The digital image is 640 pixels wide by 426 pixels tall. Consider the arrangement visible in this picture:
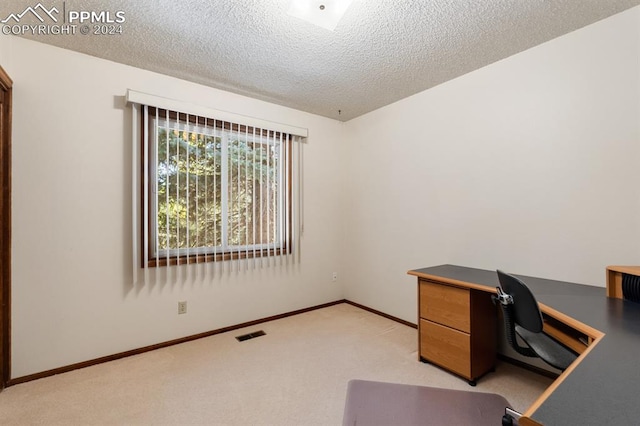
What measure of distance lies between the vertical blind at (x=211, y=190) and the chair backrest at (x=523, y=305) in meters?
2.30

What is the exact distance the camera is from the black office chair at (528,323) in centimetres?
133

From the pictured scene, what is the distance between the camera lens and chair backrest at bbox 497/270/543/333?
4.36ft

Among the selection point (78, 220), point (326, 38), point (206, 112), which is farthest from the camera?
point (206, 112)

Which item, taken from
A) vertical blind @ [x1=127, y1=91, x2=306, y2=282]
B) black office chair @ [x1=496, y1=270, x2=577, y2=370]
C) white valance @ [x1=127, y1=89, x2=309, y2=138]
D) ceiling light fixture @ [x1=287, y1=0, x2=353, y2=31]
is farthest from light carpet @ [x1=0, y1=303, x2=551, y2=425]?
ceiling light fixture @ [x1=287, y1=0, x2=353, y2=31]

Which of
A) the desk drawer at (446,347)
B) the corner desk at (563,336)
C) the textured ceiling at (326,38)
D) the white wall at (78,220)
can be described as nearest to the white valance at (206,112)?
the white wall at (78,220)

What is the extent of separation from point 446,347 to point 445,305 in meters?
0.31

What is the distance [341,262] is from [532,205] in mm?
2306

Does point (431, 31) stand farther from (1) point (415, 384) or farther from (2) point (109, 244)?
(2) point (109, 244)

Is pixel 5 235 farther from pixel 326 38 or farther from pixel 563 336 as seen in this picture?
pixel 563 336

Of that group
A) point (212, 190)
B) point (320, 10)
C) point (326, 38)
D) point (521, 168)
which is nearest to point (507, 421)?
point (521, 168)

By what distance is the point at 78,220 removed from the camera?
7.26 ft

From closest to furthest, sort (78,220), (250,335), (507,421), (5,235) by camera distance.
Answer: (507,421)
(5,235)
(78,220)
(250,335)

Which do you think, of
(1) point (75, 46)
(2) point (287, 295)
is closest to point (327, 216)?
(2) point (287, 295)

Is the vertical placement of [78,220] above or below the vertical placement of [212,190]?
below
